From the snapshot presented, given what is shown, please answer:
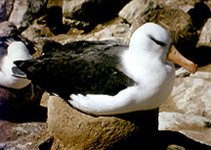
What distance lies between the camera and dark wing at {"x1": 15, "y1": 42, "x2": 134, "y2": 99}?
157 inches

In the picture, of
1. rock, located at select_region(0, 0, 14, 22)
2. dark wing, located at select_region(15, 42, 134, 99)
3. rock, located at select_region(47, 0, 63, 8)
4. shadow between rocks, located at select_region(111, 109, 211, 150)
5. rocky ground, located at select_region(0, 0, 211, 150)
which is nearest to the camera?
dark wing, located at select_region(15, 42, 134, 99)

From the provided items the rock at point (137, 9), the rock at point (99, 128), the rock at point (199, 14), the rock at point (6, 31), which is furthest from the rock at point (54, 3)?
the rock at point (99, 128)

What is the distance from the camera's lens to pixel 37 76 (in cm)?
427

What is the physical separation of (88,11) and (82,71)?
16.2 ft

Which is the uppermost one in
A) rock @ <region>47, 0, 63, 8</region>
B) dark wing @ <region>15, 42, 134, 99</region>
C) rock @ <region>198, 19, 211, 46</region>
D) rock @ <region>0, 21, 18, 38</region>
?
dark wing @ <region>15, 42, 134, 99</region>

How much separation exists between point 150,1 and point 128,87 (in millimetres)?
4162

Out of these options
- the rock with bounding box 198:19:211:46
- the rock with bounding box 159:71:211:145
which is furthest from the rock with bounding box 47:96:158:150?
the rock with bounding box 198:19:211:46

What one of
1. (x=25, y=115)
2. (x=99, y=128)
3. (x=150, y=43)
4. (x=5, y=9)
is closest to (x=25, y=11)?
(x=5, y=9)

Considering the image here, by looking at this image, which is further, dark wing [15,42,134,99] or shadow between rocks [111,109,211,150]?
shadow between rocks [111,109,211,150]

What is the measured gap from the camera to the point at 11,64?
5324 millimetres

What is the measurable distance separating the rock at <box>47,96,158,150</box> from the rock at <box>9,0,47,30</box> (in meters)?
5.00

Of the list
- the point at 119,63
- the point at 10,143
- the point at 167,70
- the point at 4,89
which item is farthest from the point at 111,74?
the point at 4,89

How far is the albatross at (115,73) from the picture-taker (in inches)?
152

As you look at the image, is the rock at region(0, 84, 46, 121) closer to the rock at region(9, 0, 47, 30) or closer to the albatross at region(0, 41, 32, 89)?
the albatross at region(0, 41, 32, 89)
